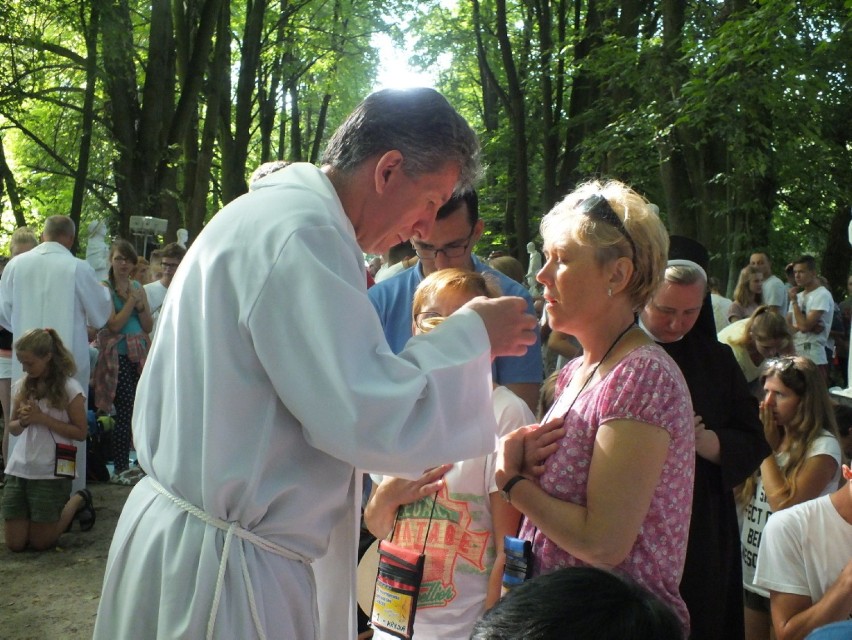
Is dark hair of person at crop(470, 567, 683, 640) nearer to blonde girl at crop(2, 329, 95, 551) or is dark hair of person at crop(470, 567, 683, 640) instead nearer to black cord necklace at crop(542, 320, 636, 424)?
black cord necklace at crop(542, 320, 636, 424)

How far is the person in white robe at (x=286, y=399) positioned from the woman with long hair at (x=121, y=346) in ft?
22.7

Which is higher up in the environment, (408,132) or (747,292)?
(408,132)

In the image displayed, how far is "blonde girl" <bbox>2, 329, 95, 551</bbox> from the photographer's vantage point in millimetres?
6512

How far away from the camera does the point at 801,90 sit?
34.0 ft

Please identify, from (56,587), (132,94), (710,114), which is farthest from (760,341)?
(132,94)

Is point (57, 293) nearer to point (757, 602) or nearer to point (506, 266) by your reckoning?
point (506, 266)

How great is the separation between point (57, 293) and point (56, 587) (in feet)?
9.33

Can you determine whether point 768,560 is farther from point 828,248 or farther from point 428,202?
point 828,248

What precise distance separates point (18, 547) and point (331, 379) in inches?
212

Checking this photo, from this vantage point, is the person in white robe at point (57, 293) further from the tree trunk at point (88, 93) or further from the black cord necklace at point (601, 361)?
the black cord necklace at point (601, 361)

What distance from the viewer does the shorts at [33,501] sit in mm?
6484

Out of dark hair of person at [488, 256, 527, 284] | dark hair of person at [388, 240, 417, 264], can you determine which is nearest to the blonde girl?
dark hair of person at [388, 240, 417, 264]

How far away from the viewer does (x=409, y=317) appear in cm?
395

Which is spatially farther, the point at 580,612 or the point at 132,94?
the point at 132,94
